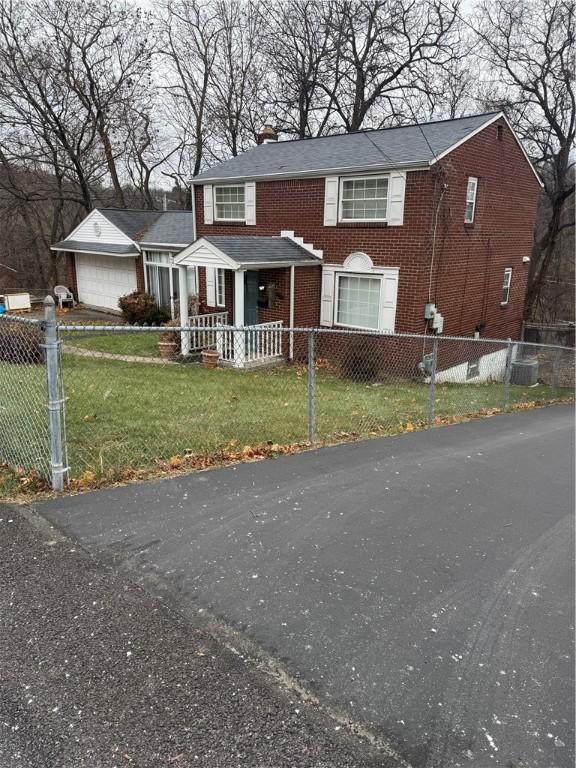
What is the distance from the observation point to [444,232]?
13.4 meters

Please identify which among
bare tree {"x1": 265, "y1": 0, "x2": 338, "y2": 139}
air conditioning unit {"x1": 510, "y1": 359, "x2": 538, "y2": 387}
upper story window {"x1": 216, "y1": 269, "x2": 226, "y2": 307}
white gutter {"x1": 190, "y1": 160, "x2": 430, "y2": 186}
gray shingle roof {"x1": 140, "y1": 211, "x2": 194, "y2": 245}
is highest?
bare tree {"x1": 265, "y1": 0, "x2": 338, "y2": 139}

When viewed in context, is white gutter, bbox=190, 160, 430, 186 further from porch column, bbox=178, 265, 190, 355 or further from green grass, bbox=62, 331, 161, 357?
green grass, bbox=62, 331, 161, 357

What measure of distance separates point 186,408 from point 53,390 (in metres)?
3.75

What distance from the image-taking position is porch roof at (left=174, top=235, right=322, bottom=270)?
43.7ft

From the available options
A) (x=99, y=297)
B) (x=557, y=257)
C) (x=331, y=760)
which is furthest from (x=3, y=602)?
(x=557, y=257)

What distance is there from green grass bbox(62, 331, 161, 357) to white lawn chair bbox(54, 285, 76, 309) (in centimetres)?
834

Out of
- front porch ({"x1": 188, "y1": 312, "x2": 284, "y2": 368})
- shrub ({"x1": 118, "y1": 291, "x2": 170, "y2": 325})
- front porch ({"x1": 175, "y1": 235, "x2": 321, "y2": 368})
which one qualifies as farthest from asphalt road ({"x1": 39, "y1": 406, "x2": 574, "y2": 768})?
shrub ({"x1": 118, "y1": 291, "x2": 170, "y2": 325})

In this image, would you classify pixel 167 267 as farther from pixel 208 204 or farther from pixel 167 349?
pixel 167 349

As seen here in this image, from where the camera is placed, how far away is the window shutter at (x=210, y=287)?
54.2ft

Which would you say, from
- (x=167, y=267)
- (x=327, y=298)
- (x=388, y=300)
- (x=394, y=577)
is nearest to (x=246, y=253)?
(x=327, y=298)

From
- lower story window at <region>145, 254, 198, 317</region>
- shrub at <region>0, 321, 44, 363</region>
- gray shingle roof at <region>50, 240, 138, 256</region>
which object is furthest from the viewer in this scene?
gray shingle roof at <region>50, 240, 138, 256</region>

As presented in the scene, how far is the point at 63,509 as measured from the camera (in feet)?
13.5

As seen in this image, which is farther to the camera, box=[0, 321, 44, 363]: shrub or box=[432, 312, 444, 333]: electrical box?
box=[432, 312, 444, 333]: electrical box

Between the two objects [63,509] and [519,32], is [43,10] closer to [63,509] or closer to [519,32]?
[519,32]
